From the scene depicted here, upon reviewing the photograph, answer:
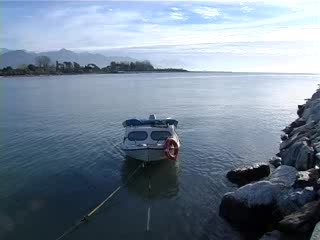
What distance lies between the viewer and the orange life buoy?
31.3 meters

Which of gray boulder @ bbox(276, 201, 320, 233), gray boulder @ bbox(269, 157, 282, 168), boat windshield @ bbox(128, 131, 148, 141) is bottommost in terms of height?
gray boulder @ bbox(269, 157, 282, 168)

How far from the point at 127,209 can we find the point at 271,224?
8.45 m

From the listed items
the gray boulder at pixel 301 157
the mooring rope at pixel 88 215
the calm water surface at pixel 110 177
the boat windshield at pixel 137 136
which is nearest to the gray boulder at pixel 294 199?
the calm water surface at pixel 110 177

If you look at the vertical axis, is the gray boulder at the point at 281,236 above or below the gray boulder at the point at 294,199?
below

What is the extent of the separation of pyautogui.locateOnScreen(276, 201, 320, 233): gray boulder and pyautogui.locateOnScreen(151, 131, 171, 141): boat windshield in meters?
16.0

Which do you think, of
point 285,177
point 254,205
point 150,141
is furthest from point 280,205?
point 150,141

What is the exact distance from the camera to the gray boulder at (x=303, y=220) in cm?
1648

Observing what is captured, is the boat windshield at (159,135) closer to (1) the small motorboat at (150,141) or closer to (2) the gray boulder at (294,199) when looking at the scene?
(1) the small motorboat at (150,141)

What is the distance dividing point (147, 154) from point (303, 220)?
16090 millimetres

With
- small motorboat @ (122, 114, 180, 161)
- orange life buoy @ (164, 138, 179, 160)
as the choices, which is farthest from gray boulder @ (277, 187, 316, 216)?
small motorboat @ (122, 114, 180, 161)

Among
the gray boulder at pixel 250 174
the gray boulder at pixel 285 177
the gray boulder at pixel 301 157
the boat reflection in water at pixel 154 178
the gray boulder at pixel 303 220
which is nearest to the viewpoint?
the gray boulder at pixel 303 220

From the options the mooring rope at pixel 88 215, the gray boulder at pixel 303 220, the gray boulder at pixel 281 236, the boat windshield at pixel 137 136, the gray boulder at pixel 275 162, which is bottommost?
the mooring rope at pixel 88 215

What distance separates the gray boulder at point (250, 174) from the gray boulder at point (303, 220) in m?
9.53

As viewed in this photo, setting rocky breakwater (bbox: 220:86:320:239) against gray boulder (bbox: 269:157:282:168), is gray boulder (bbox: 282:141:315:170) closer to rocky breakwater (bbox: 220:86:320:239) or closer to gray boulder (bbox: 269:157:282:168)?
rocky breakwater (bbox: 220:86:320:239)
